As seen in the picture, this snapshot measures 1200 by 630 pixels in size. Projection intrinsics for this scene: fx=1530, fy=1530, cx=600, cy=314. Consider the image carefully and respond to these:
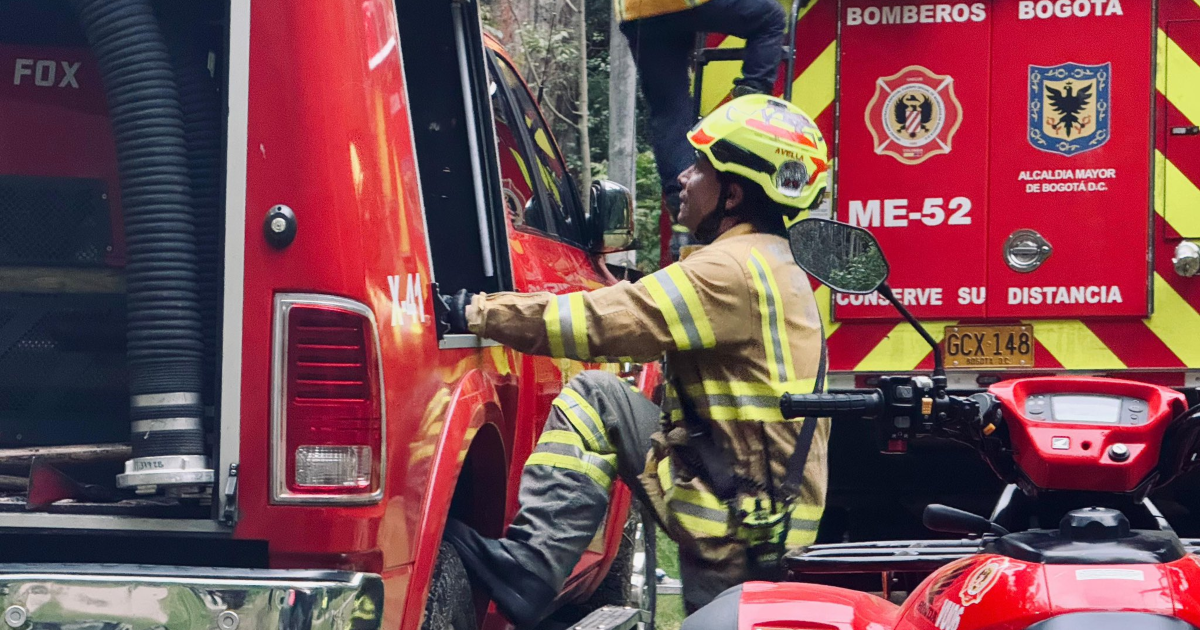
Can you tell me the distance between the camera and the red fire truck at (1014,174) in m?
5.18

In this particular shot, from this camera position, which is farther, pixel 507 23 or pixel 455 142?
pixel 507 23

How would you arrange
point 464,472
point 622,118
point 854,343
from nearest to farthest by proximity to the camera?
1. point 464,472
2. point 854,343
3. point 622,118

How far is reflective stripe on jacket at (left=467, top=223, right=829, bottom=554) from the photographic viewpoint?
3.23 metres

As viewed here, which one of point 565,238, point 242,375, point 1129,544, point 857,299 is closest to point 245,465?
point 242,375

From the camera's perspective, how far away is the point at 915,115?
5.34 m

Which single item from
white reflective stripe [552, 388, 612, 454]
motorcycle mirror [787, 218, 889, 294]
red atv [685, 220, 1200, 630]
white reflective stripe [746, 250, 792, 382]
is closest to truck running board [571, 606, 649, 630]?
white reflective stripe [552, 388, 612, 454]

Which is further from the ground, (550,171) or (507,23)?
(507,23)

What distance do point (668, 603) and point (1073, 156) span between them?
2.68 m

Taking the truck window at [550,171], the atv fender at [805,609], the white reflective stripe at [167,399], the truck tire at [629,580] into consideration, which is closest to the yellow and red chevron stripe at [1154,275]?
the truck window at [550,171]

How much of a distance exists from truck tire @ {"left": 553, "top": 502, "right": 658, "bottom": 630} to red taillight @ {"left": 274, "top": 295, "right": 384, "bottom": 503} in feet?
7.57

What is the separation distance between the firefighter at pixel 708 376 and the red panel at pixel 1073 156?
2010 millimetres

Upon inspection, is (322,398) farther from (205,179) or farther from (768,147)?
(768,147)

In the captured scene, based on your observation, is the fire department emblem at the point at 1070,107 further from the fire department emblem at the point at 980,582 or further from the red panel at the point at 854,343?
the fire department emblem at the point at 980,582

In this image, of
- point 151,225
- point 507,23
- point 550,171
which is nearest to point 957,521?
point 151,225
